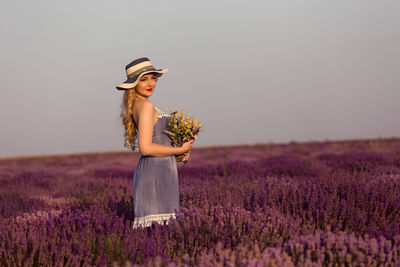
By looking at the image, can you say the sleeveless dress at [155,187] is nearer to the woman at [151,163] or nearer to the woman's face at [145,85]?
the woman at [151,163]

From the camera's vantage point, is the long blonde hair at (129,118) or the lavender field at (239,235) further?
the long blonde hair at (129,118)

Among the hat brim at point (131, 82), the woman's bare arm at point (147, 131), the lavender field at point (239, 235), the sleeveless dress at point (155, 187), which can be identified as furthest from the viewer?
the sleeveless dress at point (155, 187)

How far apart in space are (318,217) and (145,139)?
167 cm

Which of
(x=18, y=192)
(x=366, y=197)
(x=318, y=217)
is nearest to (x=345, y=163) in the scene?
(x=366, y=197)

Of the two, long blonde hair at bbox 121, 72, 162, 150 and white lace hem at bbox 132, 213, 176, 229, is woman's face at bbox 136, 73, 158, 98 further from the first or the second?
white lace hem at bbox 132, 213, 176, 229

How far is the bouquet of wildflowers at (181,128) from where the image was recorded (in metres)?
3.20

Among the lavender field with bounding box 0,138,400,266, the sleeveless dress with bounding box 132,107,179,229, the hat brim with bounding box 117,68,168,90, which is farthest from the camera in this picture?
the sleeveless dress with bounding box 132,107,179,229

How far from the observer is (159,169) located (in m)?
3.28

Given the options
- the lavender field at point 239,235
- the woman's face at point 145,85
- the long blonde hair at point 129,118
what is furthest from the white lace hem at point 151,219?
the woman's face at point 145,85

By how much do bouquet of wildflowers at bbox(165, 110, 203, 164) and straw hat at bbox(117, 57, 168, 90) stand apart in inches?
16.8

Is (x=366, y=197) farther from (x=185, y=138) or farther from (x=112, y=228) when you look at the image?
(x=112, y=228)

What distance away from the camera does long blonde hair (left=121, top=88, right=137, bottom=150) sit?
3.36 m

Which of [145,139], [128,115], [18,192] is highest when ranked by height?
[128,115]

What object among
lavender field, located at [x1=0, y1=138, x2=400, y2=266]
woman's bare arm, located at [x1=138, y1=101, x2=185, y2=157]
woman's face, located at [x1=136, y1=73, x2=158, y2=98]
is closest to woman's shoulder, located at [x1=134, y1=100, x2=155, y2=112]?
woman's bare arm, located at [x1=138, y1=101, x2=185, y2=157]
